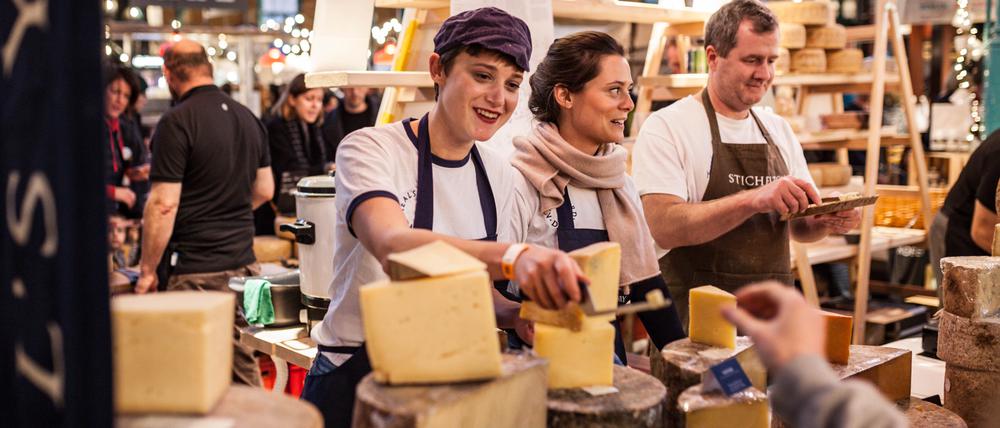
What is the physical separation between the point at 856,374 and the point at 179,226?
3.07 m

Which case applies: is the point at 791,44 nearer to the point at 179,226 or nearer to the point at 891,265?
the point at 891,265

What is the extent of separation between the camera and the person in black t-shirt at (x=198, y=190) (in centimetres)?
406

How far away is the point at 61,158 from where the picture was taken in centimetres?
110

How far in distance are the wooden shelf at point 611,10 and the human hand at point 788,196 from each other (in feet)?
3.51

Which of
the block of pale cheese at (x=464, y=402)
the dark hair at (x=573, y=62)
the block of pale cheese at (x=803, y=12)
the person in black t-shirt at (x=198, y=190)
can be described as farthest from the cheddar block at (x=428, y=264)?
the block of pale cheese at (x=803, y=12)

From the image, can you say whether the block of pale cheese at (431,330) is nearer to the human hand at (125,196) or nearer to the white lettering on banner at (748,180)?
the white lettering on banner at (748,180)

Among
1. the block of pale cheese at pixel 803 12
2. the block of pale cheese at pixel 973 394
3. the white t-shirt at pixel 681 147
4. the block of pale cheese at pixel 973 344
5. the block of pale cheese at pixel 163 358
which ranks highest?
the block of pale cheese at pixel 803 12

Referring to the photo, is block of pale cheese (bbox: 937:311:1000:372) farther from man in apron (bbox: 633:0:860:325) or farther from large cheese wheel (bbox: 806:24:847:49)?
large cheese wheel (bbox: 806:24:847:49)

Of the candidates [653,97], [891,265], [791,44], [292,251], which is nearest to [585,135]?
[653,97]

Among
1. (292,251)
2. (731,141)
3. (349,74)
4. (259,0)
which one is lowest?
(292,251)

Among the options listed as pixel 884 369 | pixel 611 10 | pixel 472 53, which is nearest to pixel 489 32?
pixel 472 53

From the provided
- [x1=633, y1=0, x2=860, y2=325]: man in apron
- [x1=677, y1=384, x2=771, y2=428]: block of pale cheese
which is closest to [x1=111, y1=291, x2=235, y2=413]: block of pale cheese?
[x1=677, y1=384, x2=771, y2=428]: block of pale cheese

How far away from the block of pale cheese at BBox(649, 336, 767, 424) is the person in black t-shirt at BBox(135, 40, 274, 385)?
2.72m

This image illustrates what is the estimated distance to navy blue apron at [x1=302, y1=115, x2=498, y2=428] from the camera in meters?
2.02
